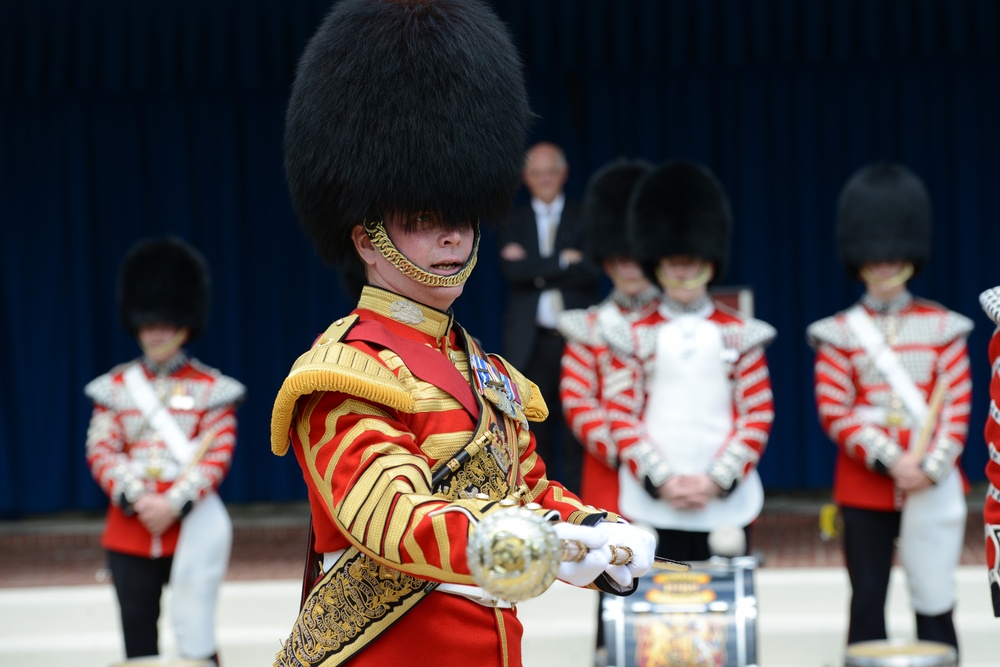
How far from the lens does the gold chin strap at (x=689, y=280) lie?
19.1 feet

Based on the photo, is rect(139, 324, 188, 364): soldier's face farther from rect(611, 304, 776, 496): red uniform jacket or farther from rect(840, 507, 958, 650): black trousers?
rect(840, 507, 958, 650): black trousers

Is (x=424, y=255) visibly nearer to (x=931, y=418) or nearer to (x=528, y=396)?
(x=528, y=396)

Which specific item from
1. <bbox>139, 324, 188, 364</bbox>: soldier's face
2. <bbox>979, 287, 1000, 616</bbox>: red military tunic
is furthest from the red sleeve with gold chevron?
<bbox>139, 324, 188, 364</bbox>: soldier's face

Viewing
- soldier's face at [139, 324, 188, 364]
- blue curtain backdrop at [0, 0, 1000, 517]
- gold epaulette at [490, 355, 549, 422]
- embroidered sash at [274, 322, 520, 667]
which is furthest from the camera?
blue curtain backdrop at [0, 0, 1000, 517]

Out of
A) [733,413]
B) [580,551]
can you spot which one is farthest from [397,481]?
[733,413]

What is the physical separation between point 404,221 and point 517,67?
20.4 inches

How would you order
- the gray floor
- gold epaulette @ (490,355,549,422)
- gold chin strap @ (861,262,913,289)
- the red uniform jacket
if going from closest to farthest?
gold epaulette @ (490,355,549,422) < the red uniform jacket < gold chin strap @ (861,262,913,289) < the gray floor

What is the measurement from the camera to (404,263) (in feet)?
9.31

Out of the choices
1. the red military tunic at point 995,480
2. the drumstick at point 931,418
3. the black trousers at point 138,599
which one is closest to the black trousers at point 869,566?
the drumstick at point 931,418

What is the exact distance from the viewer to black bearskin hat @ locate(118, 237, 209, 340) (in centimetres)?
619

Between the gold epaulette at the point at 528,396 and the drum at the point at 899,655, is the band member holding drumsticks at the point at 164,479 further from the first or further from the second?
the gold epaulette at the point at 528,396

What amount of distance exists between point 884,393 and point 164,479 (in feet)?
8.89

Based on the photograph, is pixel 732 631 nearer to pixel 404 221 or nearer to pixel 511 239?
pixel 404 221

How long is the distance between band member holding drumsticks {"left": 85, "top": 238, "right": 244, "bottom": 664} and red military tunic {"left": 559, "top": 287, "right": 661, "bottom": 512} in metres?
1.31
